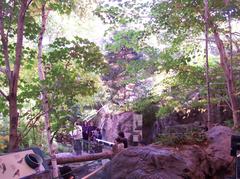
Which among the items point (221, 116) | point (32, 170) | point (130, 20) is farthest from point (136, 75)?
point (32, 170)

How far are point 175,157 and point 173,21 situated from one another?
5125mm

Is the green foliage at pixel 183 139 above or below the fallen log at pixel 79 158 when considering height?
above

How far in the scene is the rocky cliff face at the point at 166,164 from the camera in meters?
5.14

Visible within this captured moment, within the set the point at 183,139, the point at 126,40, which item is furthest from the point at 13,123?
the point at 126,40

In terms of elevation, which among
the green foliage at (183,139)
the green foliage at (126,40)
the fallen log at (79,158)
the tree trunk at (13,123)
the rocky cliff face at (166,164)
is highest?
the green foliage at (126,40)

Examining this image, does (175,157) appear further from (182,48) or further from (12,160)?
(182,48)

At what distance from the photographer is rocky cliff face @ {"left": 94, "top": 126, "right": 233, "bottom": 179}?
5137 millimetres

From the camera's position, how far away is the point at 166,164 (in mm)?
5285

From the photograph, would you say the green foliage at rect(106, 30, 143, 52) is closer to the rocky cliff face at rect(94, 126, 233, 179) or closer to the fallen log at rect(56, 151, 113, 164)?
the fallen log at rect(56, 151, 113, 164)

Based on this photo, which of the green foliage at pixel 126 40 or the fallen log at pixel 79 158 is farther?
the green foliage at pixel 126 40

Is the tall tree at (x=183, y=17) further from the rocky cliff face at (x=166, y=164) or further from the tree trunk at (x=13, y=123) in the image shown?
the tree trunk at (x=13, y=123)

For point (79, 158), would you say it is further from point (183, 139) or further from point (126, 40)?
point (126, 40)

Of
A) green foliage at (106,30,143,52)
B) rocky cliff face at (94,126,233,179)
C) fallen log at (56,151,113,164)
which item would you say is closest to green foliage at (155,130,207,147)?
rocky cliff face at (94,126,233,179)

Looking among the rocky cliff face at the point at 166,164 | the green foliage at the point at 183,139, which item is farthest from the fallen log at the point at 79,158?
the rocky cliff face at the point at 166,164
